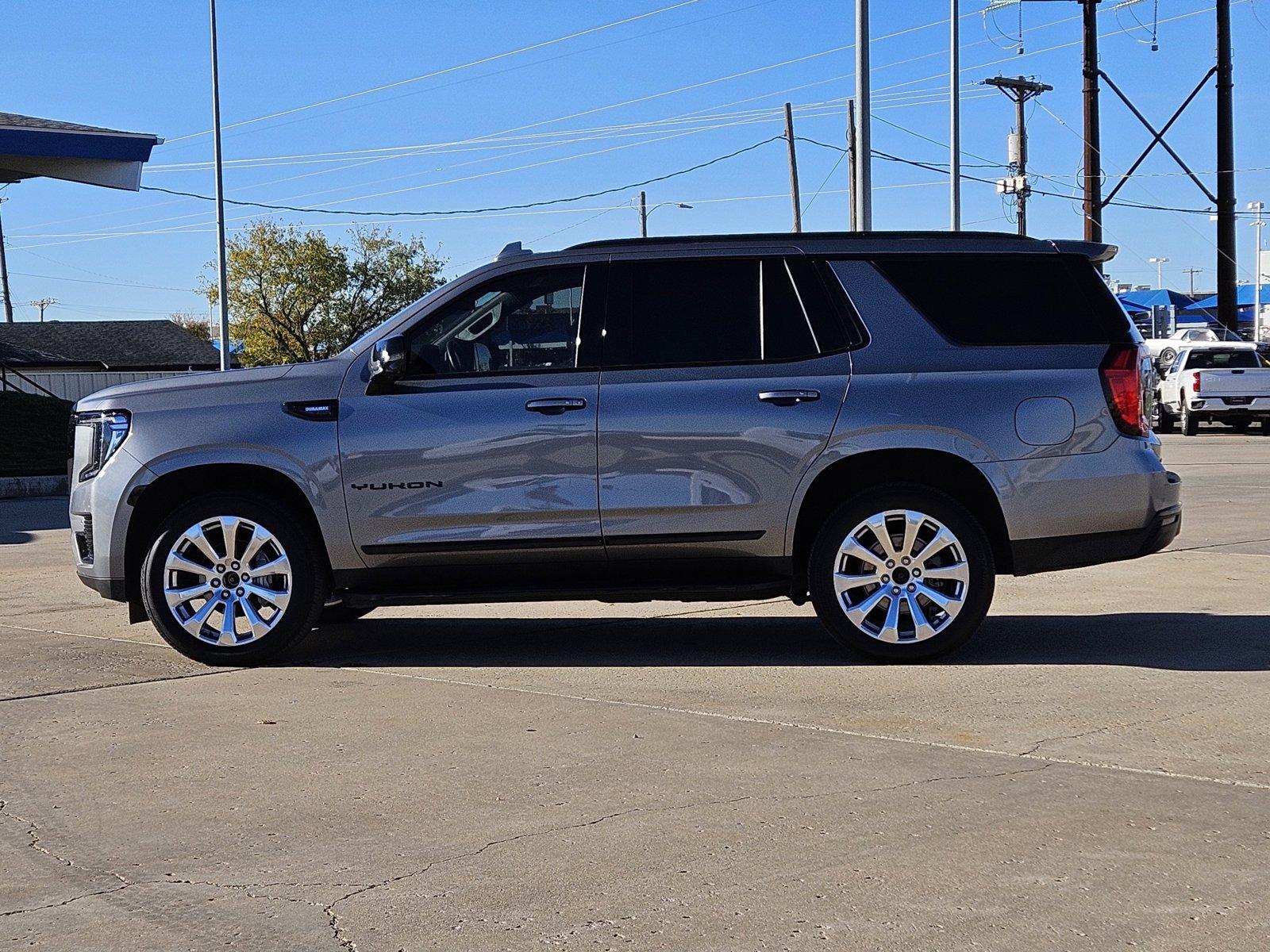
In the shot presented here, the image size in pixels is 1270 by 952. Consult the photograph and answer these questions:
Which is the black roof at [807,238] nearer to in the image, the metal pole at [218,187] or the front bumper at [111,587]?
the front bumper at [111,587]

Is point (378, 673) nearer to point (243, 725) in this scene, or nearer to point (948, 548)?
point (243, 725)

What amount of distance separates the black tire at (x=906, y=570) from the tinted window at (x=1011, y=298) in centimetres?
→ 81

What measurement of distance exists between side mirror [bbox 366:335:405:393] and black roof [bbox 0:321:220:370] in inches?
2405

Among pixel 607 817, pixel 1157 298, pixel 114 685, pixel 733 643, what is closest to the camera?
pixel 607 817

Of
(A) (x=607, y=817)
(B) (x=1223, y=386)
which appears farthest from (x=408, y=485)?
(B) (x=1223, y=386)

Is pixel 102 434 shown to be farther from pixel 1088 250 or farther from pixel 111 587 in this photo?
pixel 1088 250

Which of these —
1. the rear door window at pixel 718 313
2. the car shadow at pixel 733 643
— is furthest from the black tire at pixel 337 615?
the rear door window at pixel 718 313

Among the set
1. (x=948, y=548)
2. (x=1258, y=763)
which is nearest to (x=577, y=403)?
(x=948, y=548)

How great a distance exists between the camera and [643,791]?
5.23m

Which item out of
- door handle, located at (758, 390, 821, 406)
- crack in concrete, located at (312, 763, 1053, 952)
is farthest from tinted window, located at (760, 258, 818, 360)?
crack in concrete, located at (312, 763, 1053, 952)

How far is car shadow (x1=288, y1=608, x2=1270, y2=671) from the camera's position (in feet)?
25.2

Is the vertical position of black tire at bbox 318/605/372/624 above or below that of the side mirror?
below

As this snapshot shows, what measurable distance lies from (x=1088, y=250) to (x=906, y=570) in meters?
1.77

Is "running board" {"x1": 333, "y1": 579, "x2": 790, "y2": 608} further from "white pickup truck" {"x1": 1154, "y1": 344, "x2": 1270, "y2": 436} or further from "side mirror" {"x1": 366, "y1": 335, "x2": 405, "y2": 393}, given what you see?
"white pickup truck" {"x1": 1154, "y1": 344, "x2": 1270, "y2": 436}
